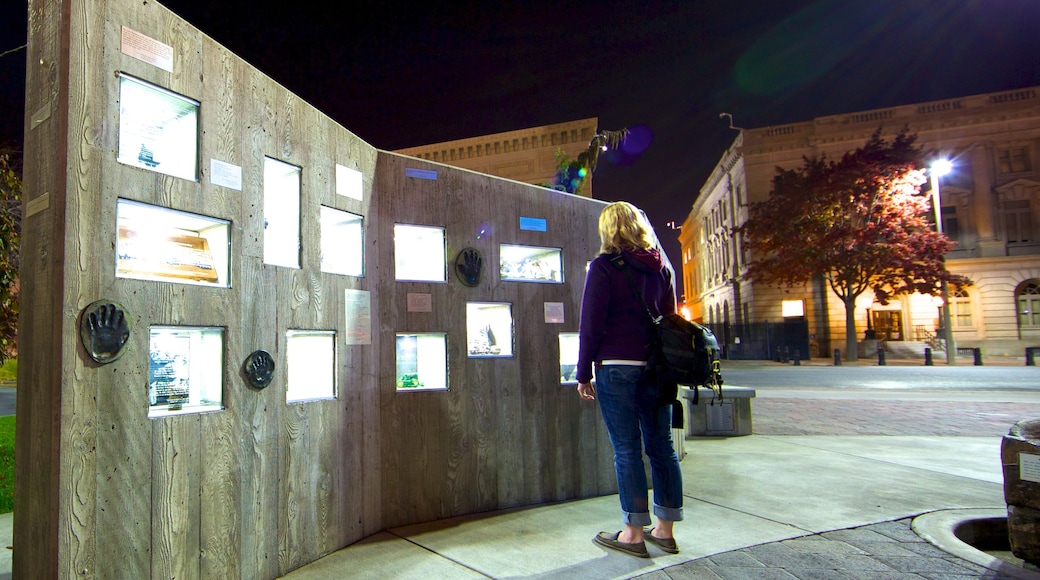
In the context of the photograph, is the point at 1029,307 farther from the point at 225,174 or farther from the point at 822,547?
the point at 225,174

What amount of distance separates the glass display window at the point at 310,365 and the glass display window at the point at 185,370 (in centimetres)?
39

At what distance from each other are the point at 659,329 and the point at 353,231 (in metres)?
1.89

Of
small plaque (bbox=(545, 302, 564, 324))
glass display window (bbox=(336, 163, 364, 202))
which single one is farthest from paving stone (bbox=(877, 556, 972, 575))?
glass display window (bbox=(336, 163, 364, 202))

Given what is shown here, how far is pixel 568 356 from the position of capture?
447cm

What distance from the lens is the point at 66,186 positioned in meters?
2.19

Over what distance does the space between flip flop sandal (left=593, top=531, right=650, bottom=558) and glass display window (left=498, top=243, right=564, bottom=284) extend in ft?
5.93

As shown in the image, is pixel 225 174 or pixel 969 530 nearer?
pixel 225 174

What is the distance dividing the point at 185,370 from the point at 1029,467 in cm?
416

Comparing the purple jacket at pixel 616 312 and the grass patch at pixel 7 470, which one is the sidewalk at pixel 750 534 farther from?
the grass patch at pixel 7 470

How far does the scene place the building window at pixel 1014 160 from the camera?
32062 millimetres

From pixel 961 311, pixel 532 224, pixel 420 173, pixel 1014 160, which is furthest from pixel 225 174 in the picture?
pixel 1014 160

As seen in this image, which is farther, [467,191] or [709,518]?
[467,191]

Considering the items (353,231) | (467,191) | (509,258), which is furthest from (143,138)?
(509,258)

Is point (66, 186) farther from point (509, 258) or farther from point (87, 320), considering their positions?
point (509, 258)
